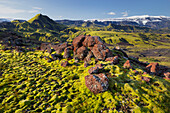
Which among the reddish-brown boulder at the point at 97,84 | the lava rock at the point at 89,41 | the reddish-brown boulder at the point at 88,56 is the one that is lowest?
the reddish-brown boulder at the point at 97,84

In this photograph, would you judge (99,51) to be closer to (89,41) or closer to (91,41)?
(91,41)

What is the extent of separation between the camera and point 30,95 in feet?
61.9

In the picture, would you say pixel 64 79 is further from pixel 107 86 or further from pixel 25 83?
pixel 107 86

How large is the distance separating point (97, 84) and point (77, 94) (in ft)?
15.2

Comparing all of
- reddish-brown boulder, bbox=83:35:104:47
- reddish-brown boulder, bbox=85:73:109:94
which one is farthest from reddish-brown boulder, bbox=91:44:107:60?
reddish-brown boulder, bbox=85:73:109:94

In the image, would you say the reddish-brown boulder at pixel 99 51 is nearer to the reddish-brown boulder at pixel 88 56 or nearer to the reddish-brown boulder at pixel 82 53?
the reddish-brown boulder at pixel 88 56

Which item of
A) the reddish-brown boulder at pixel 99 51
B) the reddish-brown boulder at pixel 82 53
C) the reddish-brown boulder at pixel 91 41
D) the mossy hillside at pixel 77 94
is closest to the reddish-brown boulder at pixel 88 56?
the reddish-brown boulder at pixel 99 51

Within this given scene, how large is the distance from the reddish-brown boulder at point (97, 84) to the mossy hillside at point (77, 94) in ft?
2.67

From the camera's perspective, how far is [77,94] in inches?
734

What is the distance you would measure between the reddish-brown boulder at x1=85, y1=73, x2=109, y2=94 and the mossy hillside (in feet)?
2.67

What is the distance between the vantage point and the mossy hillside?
15.6 meters

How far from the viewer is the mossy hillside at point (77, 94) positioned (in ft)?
51.0

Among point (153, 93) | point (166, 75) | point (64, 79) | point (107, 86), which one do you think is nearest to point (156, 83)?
point (153, 93)

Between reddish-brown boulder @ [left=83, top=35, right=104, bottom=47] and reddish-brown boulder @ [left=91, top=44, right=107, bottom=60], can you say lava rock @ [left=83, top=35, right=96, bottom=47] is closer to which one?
reddish-brown boulder @ [left=83, top=35, right=104, bottom=47]
